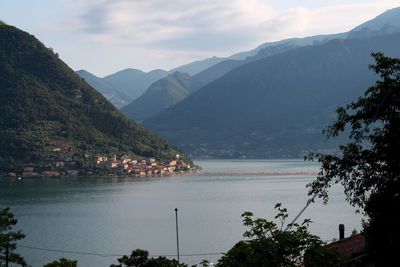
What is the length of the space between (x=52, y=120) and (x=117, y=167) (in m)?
28.4

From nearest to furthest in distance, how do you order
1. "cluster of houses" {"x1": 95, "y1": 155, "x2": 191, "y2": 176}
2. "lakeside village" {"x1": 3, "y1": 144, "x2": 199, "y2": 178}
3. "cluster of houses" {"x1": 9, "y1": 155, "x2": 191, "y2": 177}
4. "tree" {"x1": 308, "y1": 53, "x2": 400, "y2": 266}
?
"tree" {"x1": 308, "y1": 53, "x2": 400, "y2": 266}, "lakeside village" {"x1": 3, "y1": 144, "x2": 199, "y2": 178}, "cluster of houses" {"x1": 9, "y1": 155, "x2": 191, "y2": 177}, "cluster of houses" {"x1": 95, "y1": 155, "x2": 191, "y2": 176}

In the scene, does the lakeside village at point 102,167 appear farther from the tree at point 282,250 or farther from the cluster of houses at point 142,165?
the tree at point 282,250

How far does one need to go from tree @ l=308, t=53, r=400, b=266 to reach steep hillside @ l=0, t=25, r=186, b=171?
14276cm

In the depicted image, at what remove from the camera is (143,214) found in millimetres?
80312

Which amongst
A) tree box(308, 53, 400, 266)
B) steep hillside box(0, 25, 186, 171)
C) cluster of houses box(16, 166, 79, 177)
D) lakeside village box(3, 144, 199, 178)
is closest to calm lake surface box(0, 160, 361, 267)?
cluster of houses box(16, 166, 79, 177)

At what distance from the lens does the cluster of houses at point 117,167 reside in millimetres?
A: 148663

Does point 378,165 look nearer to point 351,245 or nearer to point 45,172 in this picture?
point 351,245

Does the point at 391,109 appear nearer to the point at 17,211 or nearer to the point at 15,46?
the point at 17,211

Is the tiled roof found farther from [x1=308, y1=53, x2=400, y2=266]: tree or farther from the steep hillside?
the steep hillside

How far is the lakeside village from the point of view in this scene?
148125mm

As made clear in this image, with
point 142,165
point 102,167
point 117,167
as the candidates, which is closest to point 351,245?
→ point 102,167

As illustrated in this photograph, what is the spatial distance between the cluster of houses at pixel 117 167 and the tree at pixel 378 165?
13782 cm

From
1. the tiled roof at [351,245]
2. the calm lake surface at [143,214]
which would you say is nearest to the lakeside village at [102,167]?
the calm lake surface at [143,214]

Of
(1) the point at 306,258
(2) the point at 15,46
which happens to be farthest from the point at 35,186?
(1) the point at 306,258
